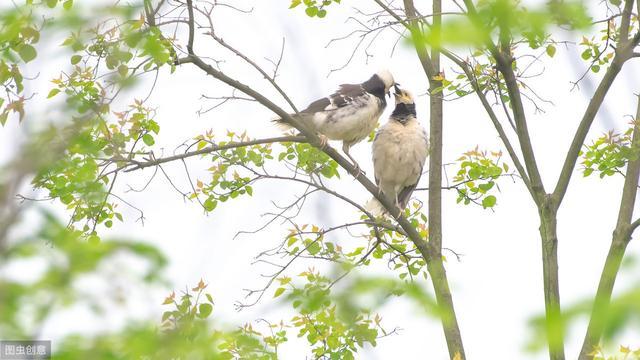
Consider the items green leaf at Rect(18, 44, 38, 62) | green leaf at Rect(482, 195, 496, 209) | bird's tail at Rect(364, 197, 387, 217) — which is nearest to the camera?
green leaf at Rect(18, 44, 38, 62)

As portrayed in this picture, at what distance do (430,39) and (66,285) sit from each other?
1321 mm

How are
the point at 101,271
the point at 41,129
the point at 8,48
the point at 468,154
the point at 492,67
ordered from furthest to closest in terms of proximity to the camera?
1. the point at 468,154
2. the point at 492,67
3. the point at 8,48
4. the point at 101,271
5. the point at 41,129

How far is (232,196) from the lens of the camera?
8.83 m

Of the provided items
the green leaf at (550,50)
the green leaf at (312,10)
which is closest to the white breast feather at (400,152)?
the green leaf at (312,10)

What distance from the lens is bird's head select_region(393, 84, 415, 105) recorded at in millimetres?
10469

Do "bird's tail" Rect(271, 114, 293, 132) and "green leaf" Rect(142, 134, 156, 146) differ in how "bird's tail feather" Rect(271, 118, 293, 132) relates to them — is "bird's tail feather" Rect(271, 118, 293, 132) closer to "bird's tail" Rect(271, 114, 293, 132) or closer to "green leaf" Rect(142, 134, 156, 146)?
"bird's tail" Rect(271, 114, 293, 132)

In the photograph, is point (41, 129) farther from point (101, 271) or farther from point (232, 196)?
point (232, 196)

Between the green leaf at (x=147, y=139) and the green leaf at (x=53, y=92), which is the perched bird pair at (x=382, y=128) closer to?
the green leaf at (x=147, y=139)

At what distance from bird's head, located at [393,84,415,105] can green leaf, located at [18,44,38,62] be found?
5564 millimetres

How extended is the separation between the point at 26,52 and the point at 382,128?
5435mm

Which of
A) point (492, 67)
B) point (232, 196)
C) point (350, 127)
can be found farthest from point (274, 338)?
point (492, 67)

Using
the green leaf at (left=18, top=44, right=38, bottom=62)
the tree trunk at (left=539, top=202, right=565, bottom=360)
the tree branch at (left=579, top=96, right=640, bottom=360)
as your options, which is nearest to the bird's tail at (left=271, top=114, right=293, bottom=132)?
the tree trunk at (left=539, top=202, right=565, bottom=360)

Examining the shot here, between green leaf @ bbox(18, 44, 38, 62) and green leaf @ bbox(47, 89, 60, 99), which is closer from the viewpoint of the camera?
green leaf @ bbox(18, 44, 38, 62)

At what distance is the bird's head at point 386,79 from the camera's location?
33.8ft
